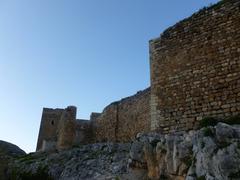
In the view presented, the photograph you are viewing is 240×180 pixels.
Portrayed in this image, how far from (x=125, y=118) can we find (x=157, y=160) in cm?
1219

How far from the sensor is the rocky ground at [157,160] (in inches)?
261

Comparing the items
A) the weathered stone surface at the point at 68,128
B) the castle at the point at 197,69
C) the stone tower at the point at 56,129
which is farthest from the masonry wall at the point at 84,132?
the castle at the point at 197,69

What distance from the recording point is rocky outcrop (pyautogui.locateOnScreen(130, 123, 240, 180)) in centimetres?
641

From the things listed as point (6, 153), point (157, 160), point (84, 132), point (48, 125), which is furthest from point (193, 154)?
point (48, 125)

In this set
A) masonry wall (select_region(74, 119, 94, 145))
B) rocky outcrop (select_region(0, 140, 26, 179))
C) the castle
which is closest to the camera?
the castle

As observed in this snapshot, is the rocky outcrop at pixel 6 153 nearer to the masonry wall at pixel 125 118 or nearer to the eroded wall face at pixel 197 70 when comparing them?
the masonry wall at pixel 125 118

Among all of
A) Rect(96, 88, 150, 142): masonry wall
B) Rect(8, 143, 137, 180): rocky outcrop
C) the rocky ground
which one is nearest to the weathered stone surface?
Rect(96, 88, 150, 142): masonry wall

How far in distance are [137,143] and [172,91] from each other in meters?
2.44

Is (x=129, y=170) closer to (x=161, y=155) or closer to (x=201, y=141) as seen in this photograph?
(x=161, y=155)

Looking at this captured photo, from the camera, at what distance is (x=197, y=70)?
10164 mm

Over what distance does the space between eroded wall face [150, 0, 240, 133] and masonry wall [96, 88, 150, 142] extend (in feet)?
24.4

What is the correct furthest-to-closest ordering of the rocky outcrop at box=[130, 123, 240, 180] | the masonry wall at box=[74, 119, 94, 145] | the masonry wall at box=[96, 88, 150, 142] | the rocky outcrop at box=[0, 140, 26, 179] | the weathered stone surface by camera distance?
1. the masonry wall at box=[74, 119, 94, 145]
2. the weathered stone surface
3. the masonry wall at box=[96, 88, 150, 142]
4. the rocky outcrop at box=[0, 140, 26, 179]
5. the rocky outcrop at box=[130, 123, 240, 180]

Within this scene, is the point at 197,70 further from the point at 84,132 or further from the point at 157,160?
the point at 84,132

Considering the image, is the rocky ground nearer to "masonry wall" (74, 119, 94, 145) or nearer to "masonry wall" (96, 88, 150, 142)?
"masonry wall" (96, 88, 150, 142)
